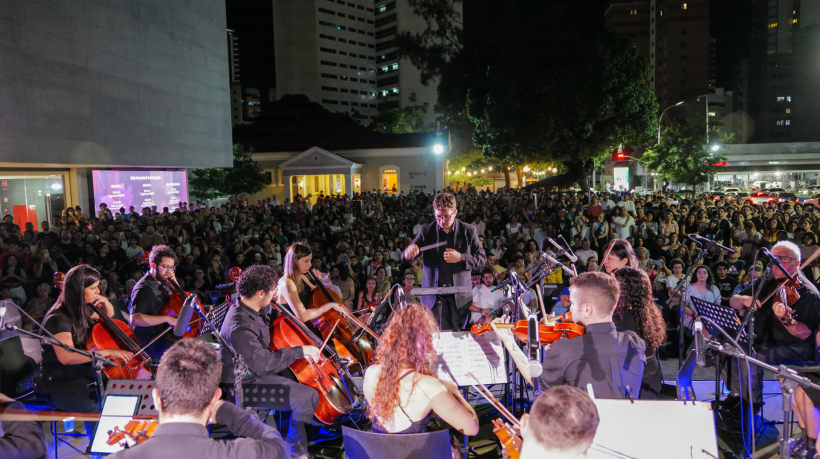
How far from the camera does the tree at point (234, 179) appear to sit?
93.1 ft

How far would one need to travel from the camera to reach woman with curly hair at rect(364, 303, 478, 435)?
2660 mm

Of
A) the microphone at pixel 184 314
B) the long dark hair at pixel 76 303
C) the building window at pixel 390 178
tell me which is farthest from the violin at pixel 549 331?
the building window at pixel 390 178

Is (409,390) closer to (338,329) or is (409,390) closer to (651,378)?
(651,378)

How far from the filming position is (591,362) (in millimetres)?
2811

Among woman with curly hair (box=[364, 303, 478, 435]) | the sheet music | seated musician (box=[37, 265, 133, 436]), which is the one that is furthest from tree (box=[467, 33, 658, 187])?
woman with curly hair (box=[364, 303, 478, 435])

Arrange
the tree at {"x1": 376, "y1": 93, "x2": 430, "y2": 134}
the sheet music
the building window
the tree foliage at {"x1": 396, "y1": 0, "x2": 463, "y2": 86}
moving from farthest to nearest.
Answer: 1. the tree at {"x1": 376, "y1": 93, "x2": 430, "y2": 134}
2. the building window
3. the tree foliage at {"x1": 396, "y1": 0, "x2": 463, "y2": 86}
4. the sheet music

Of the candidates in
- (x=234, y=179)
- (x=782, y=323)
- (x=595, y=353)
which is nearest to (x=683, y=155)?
(x=234, y=179)

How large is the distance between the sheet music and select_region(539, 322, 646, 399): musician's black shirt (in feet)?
3.40

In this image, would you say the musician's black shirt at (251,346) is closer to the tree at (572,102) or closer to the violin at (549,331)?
the violin at (549,331)

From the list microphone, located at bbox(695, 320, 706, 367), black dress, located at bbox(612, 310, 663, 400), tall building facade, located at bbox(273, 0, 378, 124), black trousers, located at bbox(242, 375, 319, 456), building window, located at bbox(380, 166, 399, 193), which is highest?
tall building facade, located at bbox(273, 0, 378, 124)

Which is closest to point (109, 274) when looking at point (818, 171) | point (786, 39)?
point (818, 171)

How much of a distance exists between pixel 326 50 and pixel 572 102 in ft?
219

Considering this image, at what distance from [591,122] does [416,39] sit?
15.0 metres

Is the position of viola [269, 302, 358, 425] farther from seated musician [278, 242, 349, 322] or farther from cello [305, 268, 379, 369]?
cello [305, 268, 379, 369]
